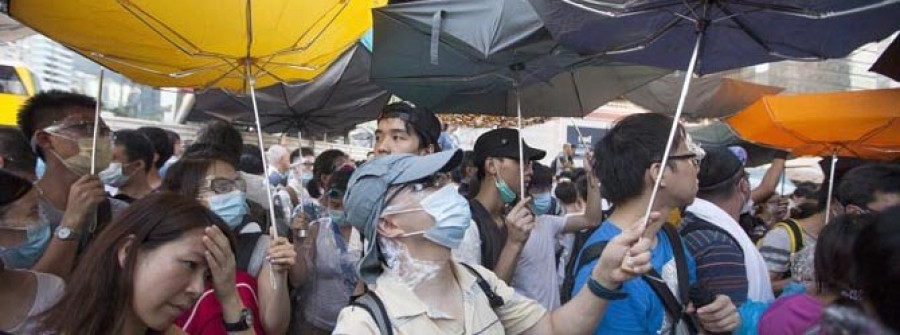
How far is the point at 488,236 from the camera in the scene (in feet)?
12.7

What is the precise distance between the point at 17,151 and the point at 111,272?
2.03 meters

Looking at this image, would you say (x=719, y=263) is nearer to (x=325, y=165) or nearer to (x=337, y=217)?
(x=337, y=217)

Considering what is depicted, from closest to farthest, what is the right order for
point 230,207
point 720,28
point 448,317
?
1. point 448,317
2. point 720,28
3. point 230,207

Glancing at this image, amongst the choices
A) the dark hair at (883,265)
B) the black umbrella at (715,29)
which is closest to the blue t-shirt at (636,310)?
the black umbrella at (715,29)

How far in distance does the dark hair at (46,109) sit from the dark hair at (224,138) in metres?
0.74

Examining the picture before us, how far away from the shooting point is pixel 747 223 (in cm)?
641

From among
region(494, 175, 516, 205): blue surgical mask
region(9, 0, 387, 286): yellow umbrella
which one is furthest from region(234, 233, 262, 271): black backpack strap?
region(494, 175, 516, 205): blue surgical mask

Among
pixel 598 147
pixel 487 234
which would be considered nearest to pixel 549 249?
pixel 487 234

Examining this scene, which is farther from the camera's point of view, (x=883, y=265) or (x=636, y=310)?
(x=636, y=310)

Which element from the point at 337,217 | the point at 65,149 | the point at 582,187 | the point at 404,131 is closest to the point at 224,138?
the point at 337,217

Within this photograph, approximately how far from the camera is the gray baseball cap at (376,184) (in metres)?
2.31

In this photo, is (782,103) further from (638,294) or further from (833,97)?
(638,294)

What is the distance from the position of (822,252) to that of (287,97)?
444cm

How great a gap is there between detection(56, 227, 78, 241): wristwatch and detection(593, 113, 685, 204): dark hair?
2276 mm
